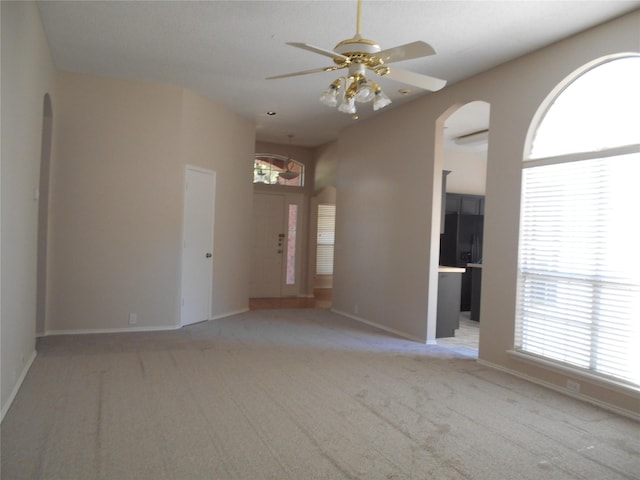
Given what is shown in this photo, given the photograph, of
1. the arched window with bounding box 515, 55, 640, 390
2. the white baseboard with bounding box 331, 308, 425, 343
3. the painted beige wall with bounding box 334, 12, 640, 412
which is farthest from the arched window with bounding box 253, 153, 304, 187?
the arched window with bounding box 515, 55, 640, 390

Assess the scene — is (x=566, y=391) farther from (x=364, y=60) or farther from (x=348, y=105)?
(x=364, y=60)

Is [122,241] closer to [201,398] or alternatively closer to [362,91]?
[201,398]

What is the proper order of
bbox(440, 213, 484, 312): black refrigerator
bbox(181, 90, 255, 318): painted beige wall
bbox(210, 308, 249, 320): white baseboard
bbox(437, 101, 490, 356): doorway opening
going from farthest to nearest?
bbox(440, 213, 484, 312): black refrigerator < bbox(437, 101, 490, 356): doorway opening < bbox(210, 308, 249, 320): white baseboard < bbox(181, 90, 255, 318): painted beige wall

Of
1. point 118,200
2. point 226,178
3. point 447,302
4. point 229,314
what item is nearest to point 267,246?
point 229,314

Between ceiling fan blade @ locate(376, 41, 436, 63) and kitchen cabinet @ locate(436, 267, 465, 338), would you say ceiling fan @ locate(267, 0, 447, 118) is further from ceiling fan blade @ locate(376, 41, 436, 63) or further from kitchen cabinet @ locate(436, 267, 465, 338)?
kitchen cabinet @ locate(436, 267, 465, 338)

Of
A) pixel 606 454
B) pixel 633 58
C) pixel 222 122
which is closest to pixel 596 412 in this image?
pixel 606 454

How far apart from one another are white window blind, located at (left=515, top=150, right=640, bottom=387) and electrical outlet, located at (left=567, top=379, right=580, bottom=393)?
5.7 inches

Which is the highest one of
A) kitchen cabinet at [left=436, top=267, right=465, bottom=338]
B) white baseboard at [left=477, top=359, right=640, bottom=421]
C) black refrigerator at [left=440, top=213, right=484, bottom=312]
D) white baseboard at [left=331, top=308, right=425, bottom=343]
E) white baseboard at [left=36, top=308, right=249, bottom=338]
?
black refrigerator at [left=440, top=213, right=484, bottom=312]

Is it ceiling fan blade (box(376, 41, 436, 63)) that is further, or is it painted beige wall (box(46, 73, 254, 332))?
painted beige wall (box(46, 73, 254, 332))

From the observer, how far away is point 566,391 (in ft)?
12.6

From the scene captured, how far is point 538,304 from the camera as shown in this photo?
4.18m

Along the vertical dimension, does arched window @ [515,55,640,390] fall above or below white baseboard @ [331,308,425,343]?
above

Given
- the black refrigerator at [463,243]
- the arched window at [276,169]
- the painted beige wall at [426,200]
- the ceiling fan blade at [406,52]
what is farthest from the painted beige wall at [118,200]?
the black refrigerator at [463,243]

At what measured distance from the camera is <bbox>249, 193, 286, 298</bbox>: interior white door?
920 centimetres
